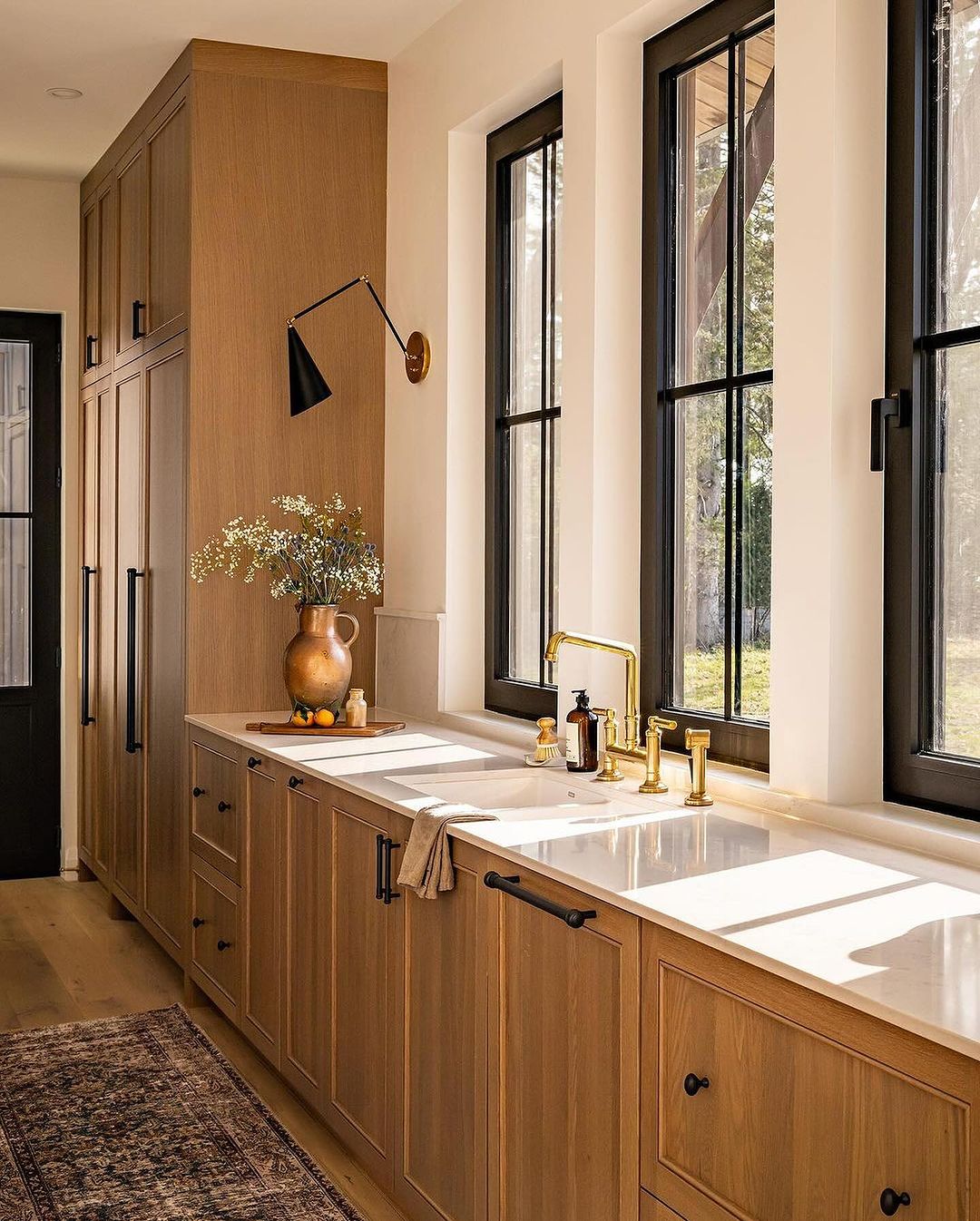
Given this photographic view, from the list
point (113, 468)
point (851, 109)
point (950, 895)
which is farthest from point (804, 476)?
point (113, 468)

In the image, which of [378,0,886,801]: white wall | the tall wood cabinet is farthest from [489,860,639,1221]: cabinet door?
the tall wood cabinet

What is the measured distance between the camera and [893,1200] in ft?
4.43

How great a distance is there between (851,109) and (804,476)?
64 centimetres

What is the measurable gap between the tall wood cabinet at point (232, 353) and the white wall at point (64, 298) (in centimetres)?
135

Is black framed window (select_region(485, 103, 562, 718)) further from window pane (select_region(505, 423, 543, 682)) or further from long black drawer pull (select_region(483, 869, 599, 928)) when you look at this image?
long black drawer pull (select_region(483, 869, 599, 928))

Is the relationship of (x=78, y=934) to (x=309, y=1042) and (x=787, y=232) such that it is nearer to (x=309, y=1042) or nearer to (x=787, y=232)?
(x=309, y=1042)

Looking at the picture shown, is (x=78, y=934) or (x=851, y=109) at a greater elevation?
(x=851, y=109)

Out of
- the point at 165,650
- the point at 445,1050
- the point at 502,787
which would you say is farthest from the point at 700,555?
the point at 165,650

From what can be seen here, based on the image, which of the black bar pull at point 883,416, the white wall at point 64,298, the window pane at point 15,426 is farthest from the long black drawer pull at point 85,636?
the black bar pull at point 883,416

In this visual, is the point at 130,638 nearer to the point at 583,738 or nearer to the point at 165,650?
the point at 165,650

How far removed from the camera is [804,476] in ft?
7.86

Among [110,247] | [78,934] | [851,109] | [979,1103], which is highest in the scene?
[110,247]

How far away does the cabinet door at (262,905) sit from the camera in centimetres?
325

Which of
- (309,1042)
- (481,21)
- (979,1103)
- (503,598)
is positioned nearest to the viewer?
(979,1103)
